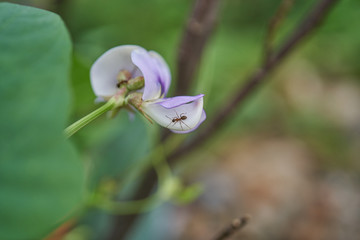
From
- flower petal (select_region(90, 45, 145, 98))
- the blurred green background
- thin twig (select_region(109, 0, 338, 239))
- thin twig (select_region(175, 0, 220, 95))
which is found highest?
the blurred green background

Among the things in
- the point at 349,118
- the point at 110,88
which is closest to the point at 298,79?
the point at 349,118

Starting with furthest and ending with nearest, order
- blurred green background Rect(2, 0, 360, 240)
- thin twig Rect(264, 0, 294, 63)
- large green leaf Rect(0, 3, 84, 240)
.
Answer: blurred green background Rect(2, 0, 360, 240) → thin twig Rect(264, 0, 294, 63) → large green leaf Rect(0, 3, 84, 240)

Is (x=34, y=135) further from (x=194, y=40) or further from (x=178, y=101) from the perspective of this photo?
(x=194, y=40)

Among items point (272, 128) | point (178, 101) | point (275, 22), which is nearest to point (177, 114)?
point (178, 101)

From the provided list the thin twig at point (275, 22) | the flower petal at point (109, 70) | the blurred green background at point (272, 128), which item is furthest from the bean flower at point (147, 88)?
the blurred green background at point (272, 128)

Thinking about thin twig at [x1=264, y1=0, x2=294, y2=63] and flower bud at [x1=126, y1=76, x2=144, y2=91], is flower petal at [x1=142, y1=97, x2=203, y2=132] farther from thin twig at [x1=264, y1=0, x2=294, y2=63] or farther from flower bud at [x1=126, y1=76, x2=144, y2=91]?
thin twig at [x1=264, y1=0, x2=294, y2=63]

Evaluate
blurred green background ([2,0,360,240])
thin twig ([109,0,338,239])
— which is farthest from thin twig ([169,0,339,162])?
blurred green background ([2,0,360,240])

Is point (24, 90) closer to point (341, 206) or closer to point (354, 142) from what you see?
point (341, 206)
